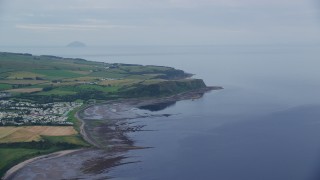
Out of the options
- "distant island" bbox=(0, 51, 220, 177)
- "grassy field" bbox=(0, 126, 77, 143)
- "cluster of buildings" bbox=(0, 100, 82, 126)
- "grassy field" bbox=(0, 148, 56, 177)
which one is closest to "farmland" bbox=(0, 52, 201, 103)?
"distant island" bbox=(0, 51, 220, 177)

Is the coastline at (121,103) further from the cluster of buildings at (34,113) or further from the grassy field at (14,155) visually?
the cluster of buildings at (34,113)

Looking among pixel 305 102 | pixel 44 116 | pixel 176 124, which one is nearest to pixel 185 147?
pixel 176 124

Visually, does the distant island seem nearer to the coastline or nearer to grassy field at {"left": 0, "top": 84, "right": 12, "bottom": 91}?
grassy field at {"left": 0, "top": 84, "right": 12, "bottom": 91}

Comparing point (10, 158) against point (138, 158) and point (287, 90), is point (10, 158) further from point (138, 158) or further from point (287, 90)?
point (287, 90)

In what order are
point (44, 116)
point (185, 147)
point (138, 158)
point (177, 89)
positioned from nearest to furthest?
point (138, 158) → point (185, 147) → point (44, 116) → point (177, 89)

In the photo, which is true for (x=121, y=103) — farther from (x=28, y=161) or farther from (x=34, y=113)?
(x=28, y=161)

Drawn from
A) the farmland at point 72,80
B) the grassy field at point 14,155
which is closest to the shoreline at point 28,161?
the grassy field at point 14,155

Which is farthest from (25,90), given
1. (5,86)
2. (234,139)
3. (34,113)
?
(234,139)
